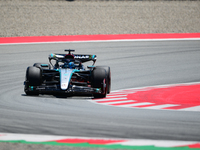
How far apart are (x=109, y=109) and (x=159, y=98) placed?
2417 mm

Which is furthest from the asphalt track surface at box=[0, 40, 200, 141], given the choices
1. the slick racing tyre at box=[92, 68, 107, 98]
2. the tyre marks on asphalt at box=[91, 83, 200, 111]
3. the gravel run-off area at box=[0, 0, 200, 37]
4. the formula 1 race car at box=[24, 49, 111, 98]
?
the gravel run-off area at box=[0, 0, 200, 37]

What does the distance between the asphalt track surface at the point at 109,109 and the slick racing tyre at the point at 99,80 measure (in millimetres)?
400

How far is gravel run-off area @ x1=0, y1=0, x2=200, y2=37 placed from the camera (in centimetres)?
2791

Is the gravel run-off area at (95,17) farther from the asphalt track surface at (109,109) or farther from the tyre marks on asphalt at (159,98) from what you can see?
the tyre marks on asphalt at (159,98)

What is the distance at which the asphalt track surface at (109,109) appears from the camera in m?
6.14

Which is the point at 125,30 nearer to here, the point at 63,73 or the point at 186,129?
the point at 63,73

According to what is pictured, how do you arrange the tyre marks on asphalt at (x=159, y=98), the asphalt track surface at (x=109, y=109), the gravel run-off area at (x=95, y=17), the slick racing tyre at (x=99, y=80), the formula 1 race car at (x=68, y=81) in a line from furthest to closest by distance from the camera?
1. the gravel run-off area at (x=95, y=17)
2. the slick racing tyre at (x=99, y=80)
3. the formula 1 race car at (x=68, y=81)
4. the tyre marks on asphalt at (x=159, y=98)
5. the asphalt track surface at (x=109, y=109)

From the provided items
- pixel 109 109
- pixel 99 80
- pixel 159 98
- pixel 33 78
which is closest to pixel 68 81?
pixel 99 80

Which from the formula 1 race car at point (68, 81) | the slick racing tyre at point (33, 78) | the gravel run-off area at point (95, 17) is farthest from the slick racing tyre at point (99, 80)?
the gravel run-off area at point (95, 17)

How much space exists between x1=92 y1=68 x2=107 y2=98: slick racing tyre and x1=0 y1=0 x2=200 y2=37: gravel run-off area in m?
17.0

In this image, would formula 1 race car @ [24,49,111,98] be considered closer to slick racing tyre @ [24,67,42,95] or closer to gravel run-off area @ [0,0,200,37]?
slick racing tyre @ [24,67,42,95]

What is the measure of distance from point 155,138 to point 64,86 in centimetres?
432

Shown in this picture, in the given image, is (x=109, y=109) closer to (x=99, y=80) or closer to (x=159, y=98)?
(x=99, y=80)

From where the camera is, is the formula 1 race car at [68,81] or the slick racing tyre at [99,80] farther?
the slick racing tyre at [99,80]
